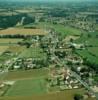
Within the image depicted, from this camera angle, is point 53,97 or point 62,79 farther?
point 62,79

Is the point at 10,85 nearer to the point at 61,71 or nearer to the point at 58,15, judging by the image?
the point at 61,71

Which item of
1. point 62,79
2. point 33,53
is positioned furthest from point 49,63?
point 62,79

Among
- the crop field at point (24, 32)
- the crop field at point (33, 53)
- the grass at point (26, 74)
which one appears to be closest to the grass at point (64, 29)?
the crop field at point (24, 32)

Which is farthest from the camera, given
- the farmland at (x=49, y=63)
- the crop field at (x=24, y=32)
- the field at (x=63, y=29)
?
the field at (x=63, y=29)

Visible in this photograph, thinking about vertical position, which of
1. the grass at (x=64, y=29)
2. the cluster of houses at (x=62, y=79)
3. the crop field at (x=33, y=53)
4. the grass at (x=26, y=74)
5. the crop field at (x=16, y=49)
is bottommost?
the grass at (x=64, y=29)

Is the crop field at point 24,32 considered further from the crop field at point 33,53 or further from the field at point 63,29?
the crop field at point 33,53

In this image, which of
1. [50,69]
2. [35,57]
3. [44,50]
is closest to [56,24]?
[44,50]

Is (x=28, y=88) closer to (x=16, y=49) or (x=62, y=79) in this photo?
(x=62, y=79)

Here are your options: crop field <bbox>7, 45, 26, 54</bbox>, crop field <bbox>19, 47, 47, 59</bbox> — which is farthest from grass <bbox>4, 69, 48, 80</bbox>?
crop field <bbox>7, 45, 26, 54</bbox>

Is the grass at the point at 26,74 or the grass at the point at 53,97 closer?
A: the grass at the point at 53,97
